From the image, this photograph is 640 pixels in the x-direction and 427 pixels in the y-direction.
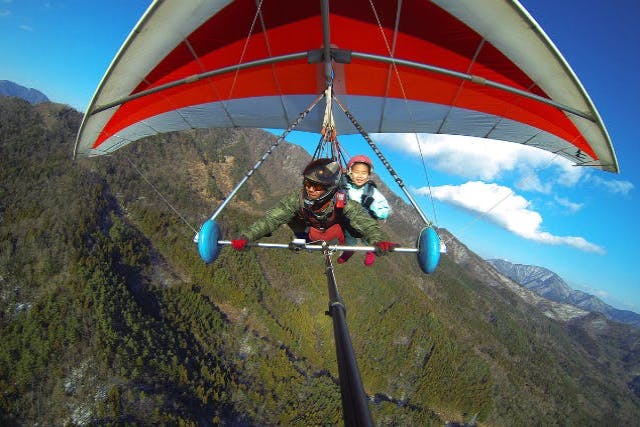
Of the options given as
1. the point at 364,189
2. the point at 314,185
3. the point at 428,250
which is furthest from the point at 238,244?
the point at 364,189

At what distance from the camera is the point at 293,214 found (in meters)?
4.95

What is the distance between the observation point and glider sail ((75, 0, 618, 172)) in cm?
468

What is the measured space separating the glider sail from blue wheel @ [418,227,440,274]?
2.55m

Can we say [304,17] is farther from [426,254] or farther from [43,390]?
[43,390]

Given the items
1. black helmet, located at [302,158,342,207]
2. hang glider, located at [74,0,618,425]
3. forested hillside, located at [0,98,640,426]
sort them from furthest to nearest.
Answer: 1. forested hillside, located at [0,98,640,426]
2. hang glider, located at [74,0,618,425]
3. black helmet, located at [302,158,342,207]

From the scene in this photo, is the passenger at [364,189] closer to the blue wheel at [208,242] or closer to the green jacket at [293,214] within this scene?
the green jacket at [293,214]

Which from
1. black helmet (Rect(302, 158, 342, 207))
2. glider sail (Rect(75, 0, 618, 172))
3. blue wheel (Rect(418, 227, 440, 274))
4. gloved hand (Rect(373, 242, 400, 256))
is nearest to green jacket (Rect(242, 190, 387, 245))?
black helmet (Rect(302, 158, 342, 207))

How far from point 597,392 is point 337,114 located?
669 ft

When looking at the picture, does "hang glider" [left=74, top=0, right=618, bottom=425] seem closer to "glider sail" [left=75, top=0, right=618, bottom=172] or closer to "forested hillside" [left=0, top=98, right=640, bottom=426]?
"glider sail" [left=75, top=0, right=618, bottom=172]

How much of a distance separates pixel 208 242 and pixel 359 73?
585 cm

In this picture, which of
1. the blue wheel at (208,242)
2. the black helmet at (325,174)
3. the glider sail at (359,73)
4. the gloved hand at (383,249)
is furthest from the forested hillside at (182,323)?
the gloved hand at (383,249)

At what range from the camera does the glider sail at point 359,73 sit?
4.68 metres

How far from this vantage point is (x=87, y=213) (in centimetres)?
5841

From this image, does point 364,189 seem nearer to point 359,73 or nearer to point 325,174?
point 325,174
